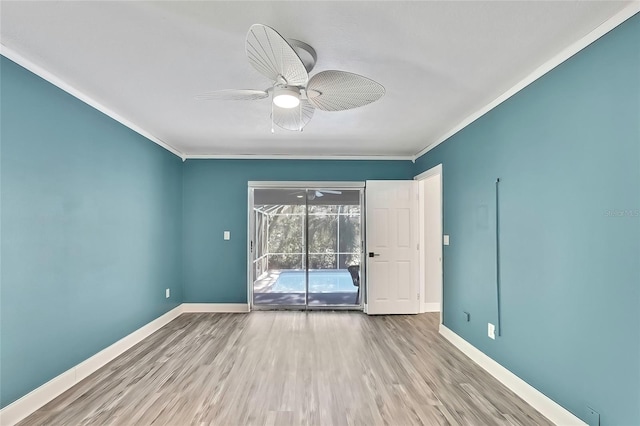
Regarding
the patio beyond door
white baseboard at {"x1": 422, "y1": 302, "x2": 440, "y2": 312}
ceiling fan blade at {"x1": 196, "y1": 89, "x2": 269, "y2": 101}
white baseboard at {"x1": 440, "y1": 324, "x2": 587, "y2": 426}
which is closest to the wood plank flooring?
white baseboard at {"x1": 440, "y1": 324, "x2": 587, "y2": 426}

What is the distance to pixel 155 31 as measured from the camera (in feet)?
6.31

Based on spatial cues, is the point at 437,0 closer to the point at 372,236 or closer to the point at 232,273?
the point at 372,236

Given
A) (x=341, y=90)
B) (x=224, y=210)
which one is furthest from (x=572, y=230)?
(x=224, y=210)

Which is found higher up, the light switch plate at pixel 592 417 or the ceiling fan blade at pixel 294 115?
the ceiling fan blade at pixel 294 115

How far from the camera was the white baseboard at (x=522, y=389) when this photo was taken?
2.14 m

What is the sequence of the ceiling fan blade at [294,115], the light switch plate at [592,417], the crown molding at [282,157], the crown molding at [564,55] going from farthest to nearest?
A: 1. the crown molding at [282,157]
2. the ceiling fan blade at [294,115]
3. the light switch plate at [592,417]
4. the crown molding at [564,55]

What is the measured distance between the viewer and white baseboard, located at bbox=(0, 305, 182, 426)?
2188 millimetres

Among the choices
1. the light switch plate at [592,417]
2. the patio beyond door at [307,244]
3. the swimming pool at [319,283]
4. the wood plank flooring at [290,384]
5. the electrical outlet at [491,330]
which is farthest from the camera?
the swimming pool at [319,283]

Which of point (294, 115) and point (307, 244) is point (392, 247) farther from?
point (294, 115)

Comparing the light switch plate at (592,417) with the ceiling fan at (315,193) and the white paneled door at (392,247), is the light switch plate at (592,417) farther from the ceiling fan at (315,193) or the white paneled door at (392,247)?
the ceiling fan at (315,193)

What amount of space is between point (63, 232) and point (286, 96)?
215cm

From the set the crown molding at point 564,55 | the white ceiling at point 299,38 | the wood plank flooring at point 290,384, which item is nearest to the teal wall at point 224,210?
the wood plank flooring at point 290,384

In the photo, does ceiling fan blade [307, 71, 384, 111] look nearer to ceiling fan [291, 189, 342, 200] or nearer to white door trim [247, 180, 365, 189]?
white door trim [247, 180, 365, 189]

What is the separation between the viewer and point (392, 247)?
512 centimetres
